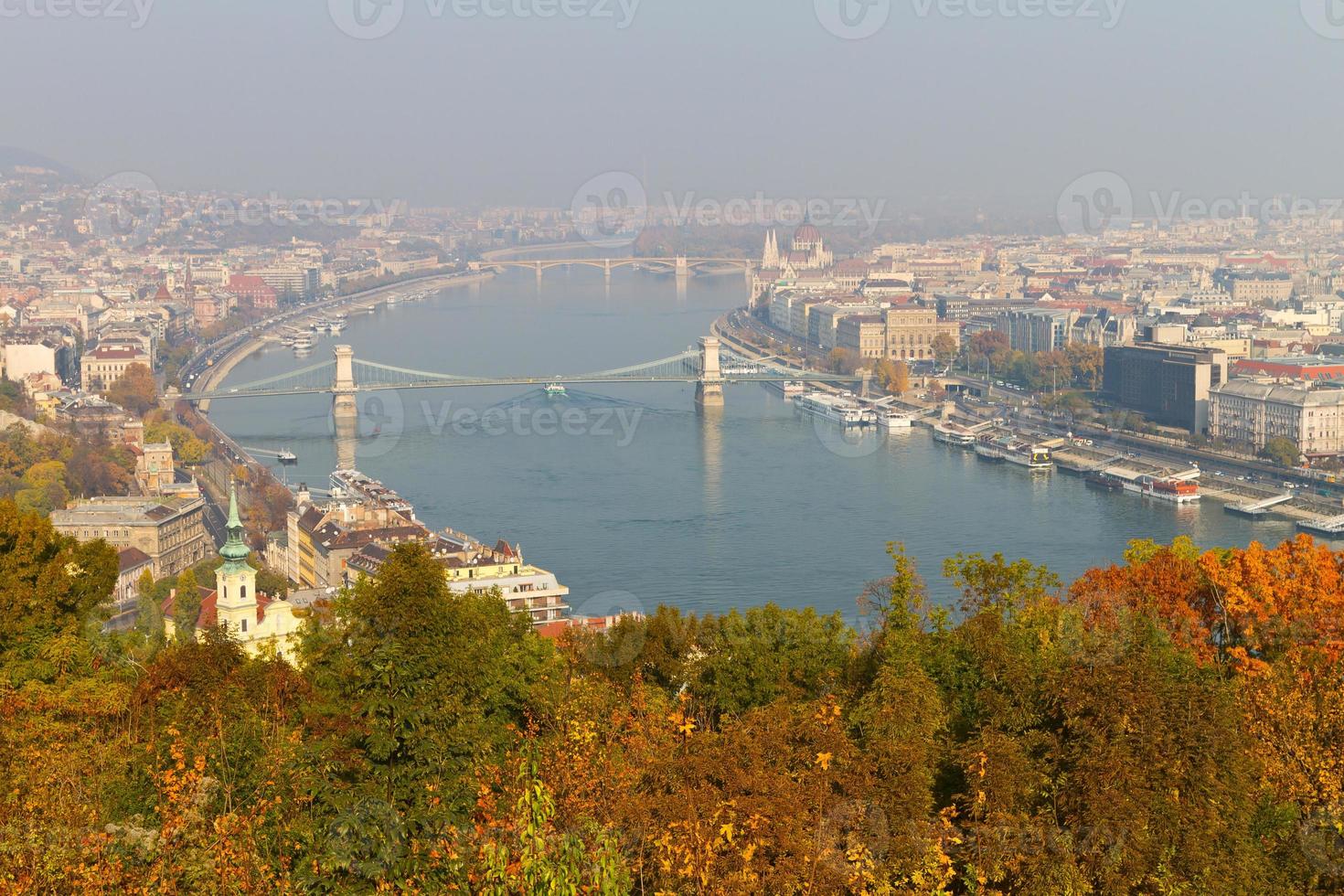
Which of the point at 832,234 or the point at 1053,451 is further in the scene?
the point at 832,234

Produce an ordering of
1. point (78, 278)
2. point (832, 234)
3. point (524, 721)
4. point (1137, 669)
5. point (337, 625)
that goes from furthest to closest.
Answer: point (832, 234) < point (78, 278) < point (337, 625) < point (524, 721) < point (1137, 669)

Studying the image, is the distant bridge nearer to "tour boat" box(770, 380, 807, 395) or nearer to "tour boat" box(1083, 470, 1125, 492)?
"tour boat" box(770, 380, 807, 395)

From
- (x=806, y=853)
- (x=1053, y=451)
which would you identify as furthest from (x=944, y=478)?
(x=806, y=853)

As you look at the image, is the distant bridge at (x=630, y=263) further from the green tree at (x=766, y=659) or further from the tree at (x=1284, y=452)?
the green tree at (x=766, y=659)

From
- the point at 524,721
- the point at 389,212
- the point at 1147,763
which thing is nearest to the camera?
the point at 1147,763

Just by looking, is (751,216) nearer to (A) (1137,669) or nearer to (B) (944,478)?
(B) (944,478)

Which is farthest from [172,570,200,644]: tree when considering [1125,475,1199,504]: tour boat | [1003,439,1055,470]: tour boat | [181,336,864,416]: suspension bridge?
[181,336,864,416]: suspension bridge
